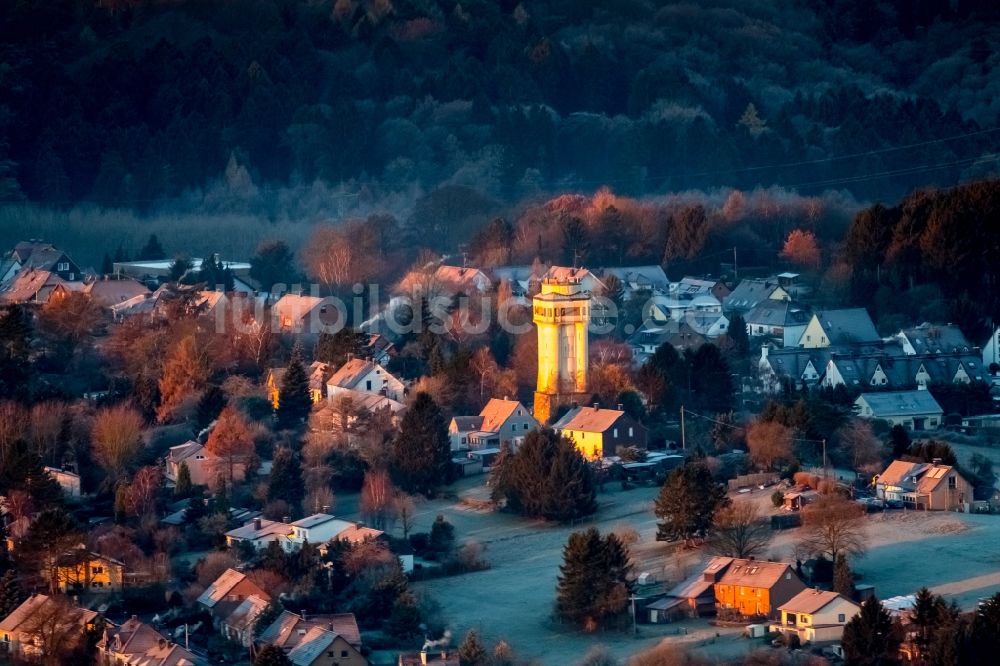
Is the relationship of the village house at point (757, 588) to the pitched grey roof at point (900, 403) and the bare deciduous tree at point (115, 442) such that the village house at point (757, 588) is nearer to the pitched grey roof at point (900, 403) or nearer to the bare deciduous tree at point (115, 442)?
the pitched grey roof at point (900, 403)

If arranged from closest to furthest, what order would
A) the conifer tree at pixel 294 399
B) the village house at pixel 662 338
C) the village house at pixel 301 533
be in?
1. the village house at pixel 301 533
2. the conifer tree at pixel 294 399
3. the village house at pixel 662 338

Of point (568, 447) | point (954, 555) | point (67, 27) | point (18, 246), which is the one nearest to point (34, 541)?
point (568, 447)

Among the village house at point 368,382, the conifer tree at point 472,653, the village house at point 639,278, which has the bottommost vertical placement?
the conifer tree at point 472,653

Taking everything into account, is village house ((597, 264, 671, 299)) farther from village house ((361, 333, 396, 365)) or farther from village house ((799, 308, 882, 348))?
village house ((361, 333, 396, 365))

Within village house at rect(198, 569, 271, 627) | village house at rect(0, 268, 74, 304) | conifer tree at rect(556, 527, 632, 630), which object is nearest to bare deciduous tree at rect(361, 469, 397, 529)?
village house at rect(198, 569, 271, 627)

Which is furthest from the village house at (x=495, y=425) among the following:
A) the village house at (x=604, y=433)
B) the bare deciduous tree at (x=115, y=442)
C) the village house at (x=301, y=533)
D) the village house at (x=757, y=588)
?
the village house at (x=757, y=588)

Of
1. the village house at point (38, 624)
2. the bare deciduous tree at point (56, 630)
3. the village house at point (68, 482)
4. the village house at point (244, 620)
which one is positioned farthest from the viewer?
the village house at point (68, 482)
